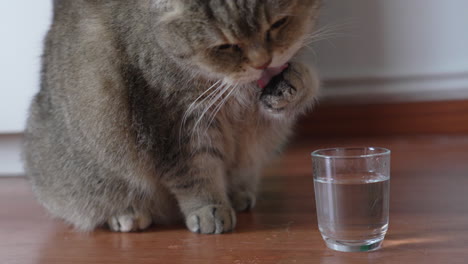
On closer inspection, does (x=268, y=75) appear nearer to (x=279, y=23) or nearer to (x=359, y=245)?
(x=279, y=23)

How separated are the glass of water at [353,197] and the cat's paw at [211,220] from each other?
0.28 meters

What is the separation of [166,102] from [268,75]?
0.23 meters

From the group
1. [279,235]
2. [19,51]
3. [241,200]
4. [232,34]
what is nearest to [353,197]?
[279,235]

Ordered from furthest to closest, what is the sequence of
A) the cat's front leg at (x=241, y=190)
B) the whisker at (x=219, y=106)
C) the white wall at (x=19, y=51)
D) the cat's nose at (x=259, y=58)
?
1. the white wall at (x=19, y=51)
2. the cat's front leg at (x=241, y=190)
3. the whisker at (x=219, y=106)
4. the cat's nose at (x=259, y=58)

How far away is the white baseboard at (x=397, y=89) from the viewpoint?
2.27 metres

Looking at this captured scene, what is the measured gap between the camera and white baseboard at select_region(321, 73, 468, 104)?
227cm

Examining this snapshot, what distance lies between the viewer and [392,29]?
234cm

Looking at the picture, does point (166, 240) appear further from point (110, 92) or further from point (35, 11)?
point (35, 11)

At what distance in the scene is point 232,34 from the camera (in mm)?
1074

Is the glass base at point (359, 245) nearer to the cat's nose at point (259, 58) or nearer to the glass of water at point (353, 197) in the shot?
the glass of water at point (353, 197)

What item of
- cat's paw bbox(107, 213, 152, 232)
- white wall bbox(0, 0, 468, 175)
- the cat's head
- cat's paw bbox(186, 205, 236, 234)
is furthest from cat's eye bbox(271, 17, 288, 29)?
white wall bbox(0, 0, 468, 175)

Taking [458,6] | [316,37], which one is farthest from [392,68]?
[316,37]

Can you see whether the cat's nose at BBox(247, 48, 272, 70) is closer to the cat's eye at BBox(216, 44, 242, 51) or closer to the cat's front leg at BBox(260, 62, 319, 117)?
the cat's eye at BBox(216, 44, 242, 51)

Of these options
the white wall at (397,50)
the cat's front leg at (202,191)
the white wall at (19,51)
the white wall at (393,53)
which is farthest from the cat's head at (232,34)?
the white wall at (397,50)
